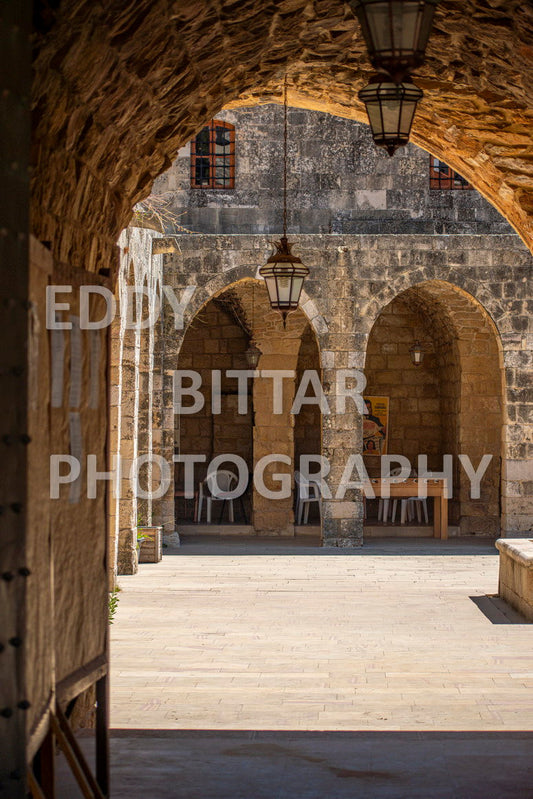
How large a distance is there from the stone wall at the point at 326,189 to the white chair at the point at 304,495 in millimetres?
3671

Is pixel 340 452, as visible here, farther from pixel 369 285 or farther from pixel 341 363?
pixel 369 285

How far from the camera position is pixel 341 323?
14.5 metres

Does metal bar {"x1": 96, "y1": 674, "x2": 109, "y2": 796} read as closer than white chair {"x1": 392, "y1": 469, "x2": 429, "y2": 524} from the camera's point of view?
Yes

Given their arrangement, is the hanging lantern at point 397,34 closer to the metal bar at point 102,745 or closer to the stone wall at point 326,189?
the metal bar at point 102,745

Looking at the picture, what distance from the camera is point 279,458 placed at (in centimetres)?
1645

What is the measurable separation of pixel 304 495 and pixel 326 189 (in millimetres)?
4399

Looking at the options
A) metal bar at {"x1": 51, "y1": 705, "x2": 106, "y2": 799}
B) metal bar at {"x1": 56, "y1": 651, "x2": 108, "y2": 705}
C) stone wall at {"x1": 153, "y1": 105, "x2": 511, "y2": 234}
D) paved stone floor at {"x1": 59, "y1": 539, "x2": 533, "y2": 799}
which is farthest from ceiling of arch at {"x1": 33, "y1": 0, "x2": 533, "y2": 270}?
stone wall at {"x1": 153, "y1": 105, "x2": 511, "y2": 234}

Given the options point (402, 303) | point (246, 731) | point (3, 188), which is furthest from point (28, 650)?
point (402, 303)

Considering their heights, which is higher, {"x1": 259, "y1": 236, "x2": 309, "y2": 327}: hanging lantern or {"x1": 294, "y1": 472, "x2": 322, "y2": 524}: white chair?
{"x1": 259, "y1": 236, "x2": 309, "y2": 327}: hanging lantern

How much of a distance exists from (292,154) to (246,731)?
11471 mm

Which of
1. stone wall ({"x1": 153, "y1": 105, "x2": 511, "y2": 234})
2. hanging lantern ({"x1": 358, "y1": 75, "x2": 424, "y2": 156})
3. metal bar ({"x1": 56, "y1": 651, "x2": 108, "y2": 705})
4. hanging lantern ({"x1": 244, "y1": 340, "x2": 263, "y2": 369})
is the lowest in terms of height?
metal bar ({"x1": 56, "y1": 651, "x2": 108, "y2": 705})

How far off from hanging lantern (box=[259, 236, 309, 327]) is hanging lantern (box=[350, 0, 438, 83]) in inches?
242

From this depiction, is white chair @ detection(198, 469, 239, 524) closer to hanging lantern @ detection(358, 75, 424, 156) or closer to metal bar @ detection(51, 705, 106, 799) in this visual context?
hanging lantern @ detection(358, 75, 424, 156)

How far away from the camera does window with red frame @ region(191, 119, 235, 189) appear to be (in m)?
15.9
